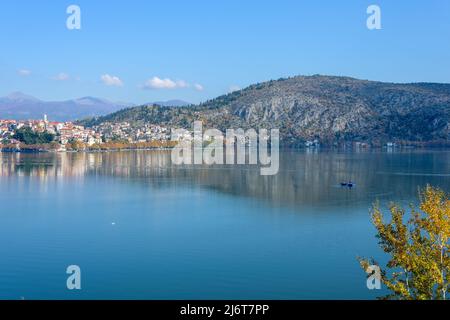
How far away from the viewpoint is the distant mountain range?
4203 inches

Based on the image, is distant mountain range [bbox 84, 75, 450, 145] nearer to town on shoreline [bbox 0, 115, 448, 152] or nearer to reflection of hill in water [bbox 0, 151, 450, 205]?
town on shoreline [bbox 0, 115, 448, 152]

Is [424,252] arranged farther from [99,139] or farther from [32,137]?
[99,139]

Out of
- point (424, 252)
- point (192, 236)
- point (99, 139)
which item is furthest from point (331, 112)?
point (424, 252)

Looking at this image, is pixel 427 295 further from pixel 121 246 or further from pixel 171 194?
pixel 171 194

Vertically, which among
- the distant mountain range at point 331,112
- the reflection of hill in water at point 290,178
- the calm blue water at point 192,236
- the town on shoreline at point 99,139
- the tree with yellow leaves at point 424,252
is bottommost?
the calm blue water at point 192,236

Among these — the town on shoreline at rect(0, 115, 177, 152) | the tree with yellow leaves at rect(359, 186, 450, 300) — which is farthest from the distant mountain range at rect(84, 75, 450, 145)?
the tree with yellow leaves at rect(359, 186, 450, 300)

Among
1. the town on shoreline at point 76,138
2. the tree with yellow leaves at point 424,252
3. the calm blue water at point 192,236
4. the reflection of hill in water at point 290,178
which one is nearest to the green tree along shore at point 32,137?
the town on shoreline at point 76,138

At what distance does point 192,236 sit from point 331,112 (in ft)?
321

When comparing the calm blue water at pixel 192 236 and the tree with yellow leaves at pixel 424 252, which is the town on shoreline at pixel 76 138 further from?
the tree with yellow leaves at pixel 424 252

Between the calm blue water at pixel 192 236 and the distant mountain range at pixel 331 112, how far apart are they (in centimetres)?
6985

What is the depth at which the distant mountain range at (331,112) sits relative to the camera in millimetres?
106750

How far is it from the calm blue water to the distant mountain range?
69.8m

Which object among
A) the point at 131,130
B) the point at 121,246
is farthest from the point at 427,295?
the point at 131,130
